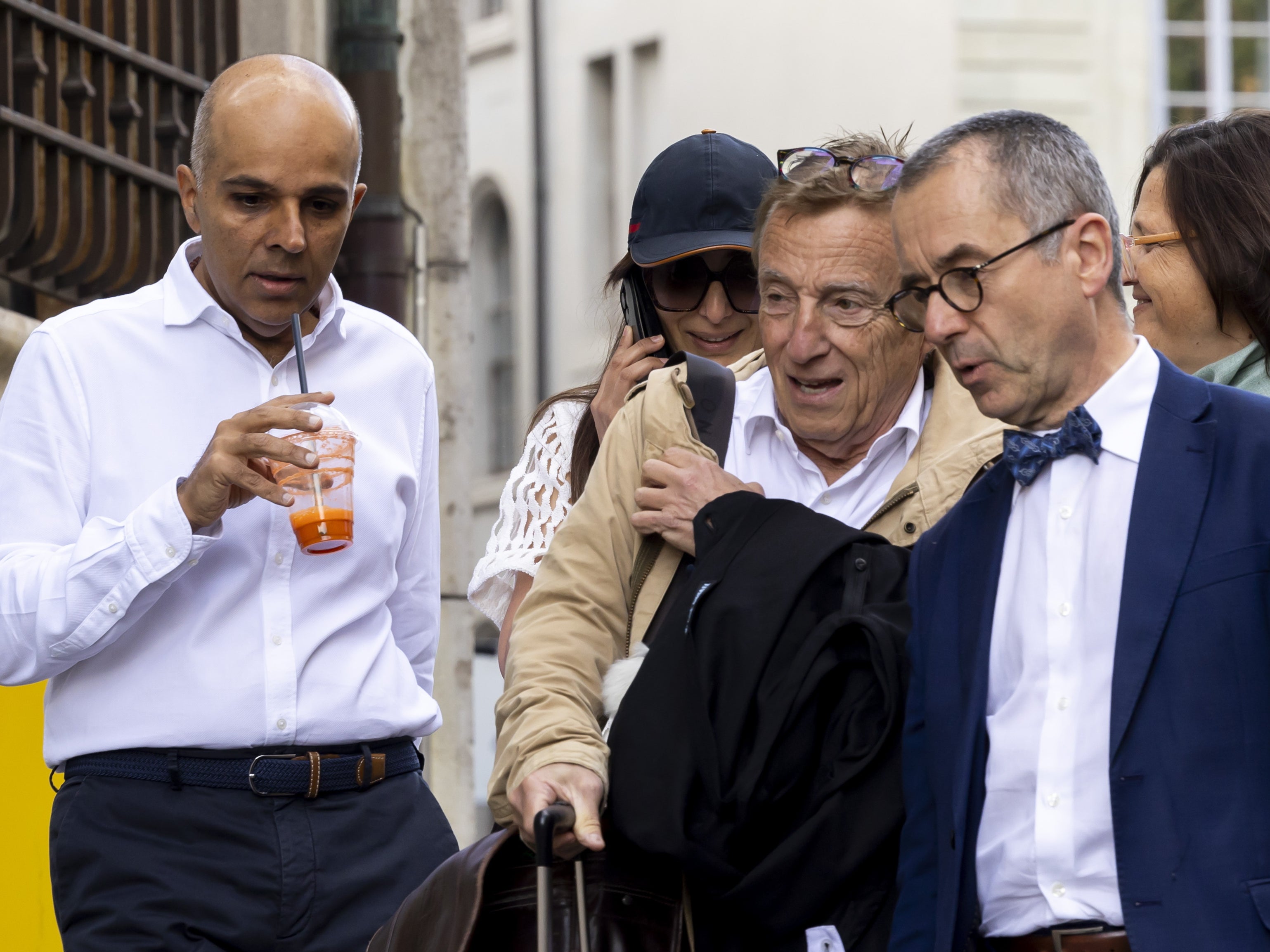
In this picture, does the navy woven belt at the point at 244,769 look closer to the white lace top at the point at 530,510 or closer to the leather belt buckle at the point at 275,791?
the leather belt buckle at the point at 275,791

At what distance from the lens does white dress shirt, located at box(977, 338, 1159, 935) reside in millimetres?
2625

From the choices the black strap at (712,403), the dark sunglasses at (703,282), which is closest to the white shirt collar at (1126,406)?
the black strap at (712,403)

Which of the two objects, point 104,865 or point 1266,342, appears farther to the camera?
point 1266,342

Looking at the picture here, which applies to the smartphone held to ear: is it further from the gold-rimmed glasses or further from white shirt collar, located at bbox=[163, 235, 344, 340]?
the gold-rimmed glasses

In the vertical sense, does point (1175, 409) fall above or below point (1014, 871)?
above

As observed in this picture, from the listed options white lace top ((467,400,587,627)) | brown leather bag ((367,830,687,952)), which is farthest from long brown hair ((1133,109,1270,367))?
brown leather bag ((367,830,687,952))

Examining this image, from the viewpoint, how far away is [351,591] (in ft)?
11.6

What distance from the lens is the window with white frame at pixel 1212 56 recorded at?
58.4 ft

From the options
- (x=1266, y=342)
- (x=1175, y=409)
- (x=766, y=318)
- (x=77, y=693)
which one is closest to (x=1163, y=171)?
(x=1266, y=342)

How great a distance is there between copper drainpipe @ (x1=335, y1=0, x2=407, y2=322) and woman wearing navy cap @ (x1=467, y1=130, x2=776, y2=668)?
8.48ft

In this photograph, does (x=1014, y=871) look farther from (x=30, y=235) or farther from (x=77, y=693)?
(x=30, y=235)

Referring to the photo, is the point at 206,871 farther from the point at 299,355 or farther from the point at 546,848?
the point at 299,355

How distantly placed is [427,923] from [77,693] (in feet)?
Result: 2.64

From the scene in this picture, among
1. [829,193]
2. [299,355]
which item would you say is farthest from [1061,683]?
[299,355]
